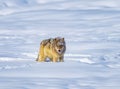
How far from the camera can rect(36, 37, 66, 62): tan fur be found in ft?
36.0

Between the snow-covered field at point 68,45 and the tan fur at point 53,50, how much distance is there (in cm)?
23

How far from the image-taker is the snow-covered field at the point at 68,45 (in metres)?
8.34

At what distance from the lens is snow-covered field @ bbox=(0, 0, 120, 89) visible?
27.4 ft

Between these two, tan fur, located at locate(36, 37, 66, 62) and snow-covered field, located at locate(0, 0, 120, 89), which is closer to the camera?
snow-covered field, located at locate(0, 0, 120, 89)

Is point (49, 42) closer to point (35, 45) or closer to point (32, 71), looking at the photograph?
point (32, 71)

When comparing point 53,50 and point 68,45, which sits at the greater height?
point 68,45

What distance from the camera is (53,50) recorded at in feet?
36.3

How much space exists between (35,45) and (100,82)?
740 cm

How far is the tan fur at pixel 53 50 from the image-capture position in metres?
11.0

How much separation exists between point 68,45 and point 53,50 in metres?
4.01

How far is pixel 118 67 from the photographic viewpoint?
985 centimetres

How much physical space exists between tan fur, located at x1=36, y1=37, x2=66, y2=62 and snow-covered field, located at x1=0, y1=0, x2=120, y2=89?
0.23m

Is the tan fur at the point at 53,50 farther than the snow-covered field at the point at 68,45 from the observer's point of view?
Yes

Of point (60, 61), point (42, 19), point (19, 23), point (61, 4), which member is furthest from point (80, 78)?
point (61, 4)
